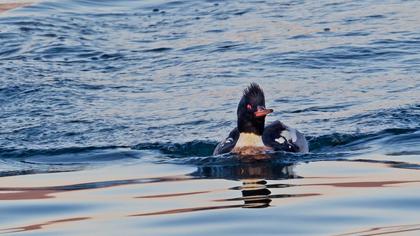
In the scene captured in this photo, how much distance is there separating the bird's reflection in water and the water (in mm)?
22

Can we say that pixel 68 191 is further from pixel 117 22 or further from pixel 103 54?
pixel 117 22

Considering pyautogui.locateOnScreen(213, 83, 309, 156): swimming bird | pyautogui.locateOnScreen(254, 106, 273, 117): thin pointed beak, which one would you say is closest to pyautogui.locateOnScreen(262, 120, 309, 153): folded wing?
pyautogui.locateOnScreen(213, 83, 309, 156): swimming bird

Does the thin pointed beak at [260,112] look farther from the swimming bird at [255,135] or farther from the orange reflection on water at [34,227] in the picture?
the orange reflection on water at [34,227]

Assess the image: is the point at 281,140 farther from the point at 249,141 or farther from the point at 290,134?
the point at 249,141

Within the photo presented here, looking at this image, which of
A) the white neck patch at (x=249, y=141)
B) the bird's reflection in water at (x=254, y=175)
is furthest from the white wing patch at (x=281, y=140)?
the bird's reflection in water at (x=254, y=175)

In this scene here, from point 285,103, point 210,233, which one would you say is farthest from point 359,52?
point 210,233

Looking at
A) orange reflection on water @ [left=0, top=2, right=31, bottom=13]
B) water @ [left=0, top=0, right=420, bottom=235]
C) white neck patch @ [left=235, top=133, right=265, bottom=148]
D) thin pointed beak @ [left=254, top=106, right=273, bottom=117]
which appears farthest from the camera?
orange reflection on water @ [left=0, top=2, right=31, bottom=13]

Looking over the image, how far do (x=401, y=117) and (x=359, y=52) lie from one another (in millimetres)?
3808

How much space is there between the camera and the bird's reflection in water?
442 inches

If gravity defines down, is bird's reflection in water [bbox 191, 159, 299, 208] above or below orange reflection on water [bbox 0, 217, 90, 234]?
below

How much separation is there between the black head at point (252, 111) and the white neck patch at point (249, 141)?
0.14 ft

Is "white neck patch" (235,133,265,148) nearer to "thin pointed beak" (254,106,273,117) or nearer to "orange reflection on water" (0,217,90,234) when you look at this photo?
"thin pointed beak" (254,106,273,117)

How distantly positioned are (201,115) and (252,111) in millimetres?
2232

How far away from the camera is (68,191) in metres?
11.9
